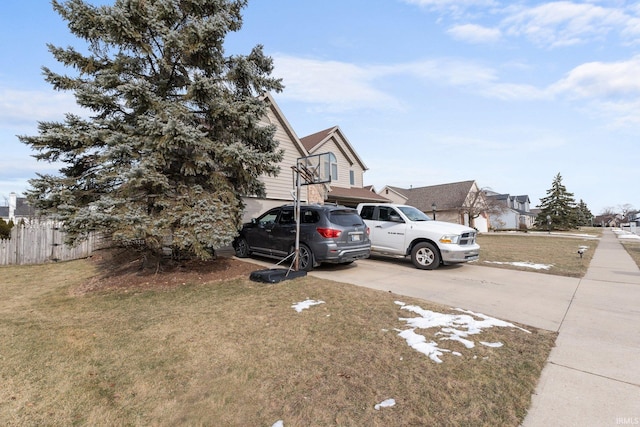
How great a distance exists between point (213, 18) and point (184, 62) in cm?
135

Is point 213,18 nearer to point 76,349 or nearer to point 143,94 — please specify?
point 143,94

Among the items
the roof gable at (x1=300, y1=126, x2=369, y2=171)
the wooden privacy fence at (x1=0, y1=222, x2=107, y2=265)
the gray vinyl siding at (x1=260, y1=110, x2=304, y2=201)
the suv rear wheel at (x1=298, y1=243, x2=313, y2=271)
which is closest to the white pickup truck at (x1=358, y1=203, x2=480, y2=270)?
the suv rear wheel at (x1=298, y1=243, x2=313, y2=271)

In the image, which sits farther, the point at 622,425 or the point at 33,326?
the point at 33,326

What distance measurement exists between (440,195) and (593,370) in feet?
127

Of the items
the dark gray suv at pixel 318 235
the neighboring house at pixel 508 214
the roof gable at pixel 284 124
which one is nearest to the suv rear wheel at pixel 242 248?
the dark gray suv at pixel 318 235

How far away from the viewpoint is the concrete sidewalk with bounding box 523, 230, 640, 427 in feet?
8.32

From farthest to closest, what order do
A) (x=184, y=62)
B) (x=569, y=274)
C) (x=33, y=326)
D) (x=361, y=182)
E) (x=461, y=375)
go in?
(x=361, y=182) → (x=569, y=274) → (x=184, y=62) → (x=33, y=326) → (x=461, y=375)

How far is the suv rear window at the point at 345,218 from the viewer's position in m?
8.15

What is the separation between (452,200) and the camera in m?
37.7

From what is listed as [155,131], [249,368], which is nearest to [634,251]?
[249,368]

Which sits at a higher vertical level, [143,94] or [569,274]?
[143,94]

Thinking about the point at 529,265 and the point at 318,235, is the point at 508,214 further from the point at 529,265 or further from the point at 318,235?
the point at 318,235

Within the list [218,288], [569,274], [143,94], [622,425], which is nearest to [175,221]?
[218,288]

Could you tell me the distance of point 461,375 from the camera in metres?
3.08
